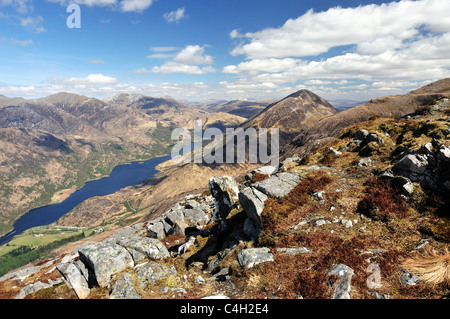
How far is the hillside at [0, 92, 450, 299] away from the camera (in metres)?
10.7

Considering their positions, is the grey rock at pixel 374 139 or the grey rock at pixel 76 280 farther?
the grey rock at pixel 374 139

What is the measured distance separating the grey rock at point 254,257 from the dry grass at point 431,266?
7490 mm

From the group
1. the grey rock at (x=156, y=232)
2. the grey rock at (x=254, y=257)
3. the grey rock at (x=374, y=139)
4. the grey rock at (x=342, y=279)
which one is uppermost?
the grey rock at (x=374, y=139)

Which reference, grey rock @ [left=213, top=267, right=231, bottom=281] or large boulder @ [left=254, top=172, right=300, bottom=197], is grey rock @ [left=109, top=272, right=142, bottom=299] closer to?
grey rock @ [left=213, top=267, right=231, bottom=281]

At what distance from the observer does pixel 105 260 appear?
57.7ft

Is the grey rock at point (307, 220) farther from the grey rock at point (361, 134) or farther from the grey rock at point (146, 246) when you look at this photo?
the grey rock at point (361, 134)

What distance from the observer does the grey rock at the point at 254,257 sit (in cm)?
1368

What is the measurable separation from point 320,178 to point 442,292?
12.5 meters

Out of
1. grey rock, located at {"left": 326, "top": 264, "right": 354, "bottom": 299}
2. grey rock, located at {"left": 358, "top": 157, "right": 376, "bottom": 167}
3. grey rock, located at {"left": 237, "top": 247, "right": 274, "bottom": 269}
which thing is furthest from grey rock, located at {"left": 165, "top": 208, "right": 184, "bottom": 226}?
grey rock, located at {"left": 326, "top": 264, "right": 354, "bottom": 299}

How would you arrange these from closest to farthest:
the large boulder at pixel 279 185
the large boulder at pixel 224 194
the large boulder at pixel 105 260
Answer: the large boulder at pixel 105 260
the large boulder at pixel 279 185
the large boulder at pixel 224 194

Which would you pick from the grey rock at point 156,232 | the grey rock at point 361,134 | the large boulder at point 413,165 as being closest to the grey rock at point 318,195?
the large boulder at point 413,165

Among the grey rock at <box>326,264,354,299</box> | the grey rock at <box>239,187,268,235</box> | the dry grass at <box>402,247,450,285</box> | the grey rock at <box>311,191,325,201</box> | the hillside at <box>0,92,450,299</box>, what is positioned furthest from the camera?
the grey rock at <box>311,191,325,201</box>

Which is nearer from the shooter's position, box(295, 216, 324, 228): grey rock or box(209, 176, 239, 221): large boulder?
box(295, 216, 324, 228): grey rock

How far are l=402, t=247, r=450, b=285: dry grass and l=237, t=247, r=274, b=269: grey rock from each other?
24.6 ft
